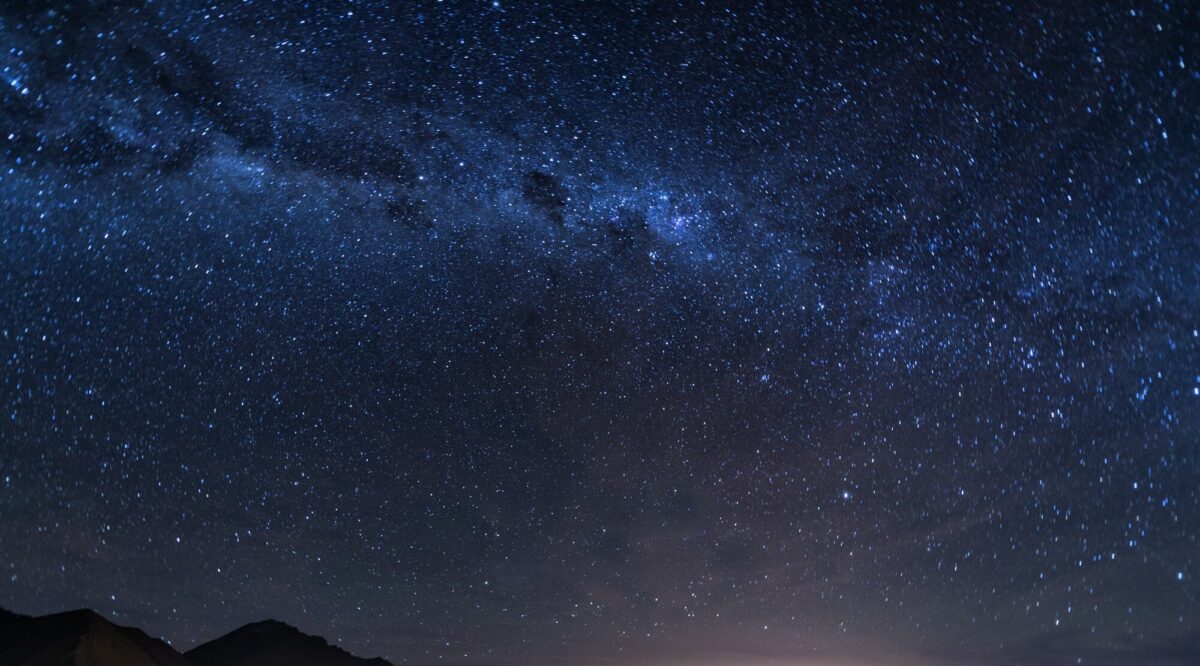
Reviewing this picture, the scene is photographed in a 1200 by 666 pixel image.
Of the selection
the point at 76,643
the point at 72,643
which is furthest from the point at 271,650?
the point at 76,643

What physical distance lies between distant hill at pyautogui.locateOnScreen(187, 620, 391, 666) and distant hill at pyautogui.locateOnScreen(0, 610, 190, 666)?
74.8 ft

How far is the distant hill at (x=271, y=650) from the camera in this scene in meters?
68.3

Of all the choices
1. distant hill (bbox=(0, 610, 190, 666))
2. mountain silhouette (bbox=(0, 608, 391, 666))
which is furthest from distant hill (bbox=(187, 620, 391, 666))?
distant hill (bbox=(0, 610, 190, 666))

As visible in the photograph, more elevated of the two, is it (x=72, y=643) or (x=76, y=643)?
(x=76, y=643)

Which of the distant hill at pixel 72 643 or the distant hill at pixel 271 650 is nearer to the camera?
the distant hill at pixel 72 643

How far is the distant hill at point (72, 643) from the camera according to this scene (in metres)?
38.8

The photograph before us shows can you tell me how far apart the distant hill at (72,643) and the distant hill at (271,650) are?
22798 mm

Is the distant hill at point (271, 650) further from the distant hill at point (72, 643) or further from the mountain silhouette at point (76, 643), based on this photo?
the distant hill at point (72, 643)

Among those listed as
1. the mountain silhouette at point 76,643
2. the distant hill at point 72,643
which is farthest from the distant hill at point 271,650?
the distant hill at point 72,643

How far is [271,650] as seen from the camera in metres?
69.9

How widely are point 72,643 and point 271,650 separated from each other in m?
32.6

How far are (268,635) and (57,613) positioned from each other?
3065 cm

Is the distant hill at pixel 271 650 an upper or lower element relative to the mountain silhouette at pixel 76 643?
lower

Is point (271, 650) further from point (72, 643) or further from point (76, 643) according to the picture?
point (76, 643)
